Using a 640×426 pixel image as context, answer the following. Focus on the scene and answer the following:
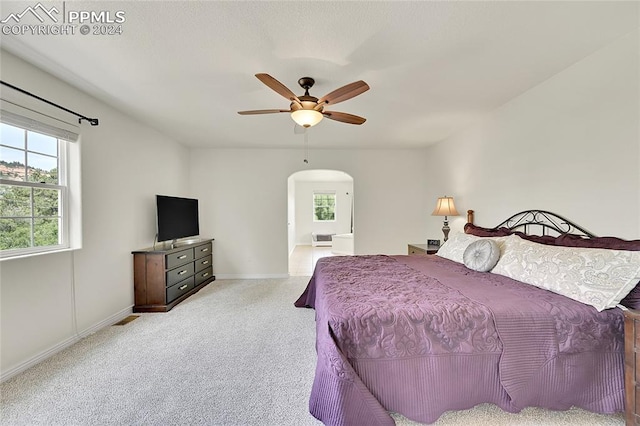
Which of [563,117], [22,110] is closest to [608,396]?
[563,117]

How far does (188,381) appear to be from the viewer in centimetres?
197

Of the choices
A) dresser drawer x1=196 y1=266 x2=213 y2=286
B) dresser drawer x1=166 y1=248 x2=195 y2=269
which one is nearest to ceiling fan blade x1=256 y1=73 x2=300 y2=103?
dresser drawer x1=166 y1=248 x2=195 y2=269

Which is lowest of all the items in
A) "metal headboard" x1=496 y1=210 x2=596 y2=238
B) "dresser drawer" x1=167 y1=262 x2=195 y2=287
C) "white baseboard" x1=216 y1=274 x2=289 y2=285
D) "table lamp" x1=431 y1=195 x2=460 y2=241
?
"white baseboard" x1=216 y1=274 x2=289 y2=285

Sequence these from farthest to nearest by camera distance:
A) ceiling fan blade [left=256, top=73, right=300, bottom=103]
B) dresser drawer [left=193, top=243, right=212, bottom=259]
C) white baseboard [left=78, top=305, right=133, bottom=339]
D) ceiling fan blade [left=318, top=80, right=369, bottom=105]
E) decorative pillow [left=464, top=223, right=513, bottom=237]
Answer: dresser drawer [left=193, top=243, right=212, bottom=259] < decorative pillow [left=464, top=223, right=513, bottom=237] < white baseboard [left=78, top=305, right=133, bottom=339] < ceiling fan blade [left=318, top=80, right=369, bottom=105] < ceiling fan blade [left=256, top=73, right=300, bottom=103]

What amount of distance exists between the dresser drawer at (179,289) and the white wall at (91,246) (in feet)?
1.49

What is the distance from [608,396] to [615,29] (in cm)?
235

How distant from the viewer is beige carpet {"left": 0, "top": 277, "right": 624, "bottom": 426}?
161cm

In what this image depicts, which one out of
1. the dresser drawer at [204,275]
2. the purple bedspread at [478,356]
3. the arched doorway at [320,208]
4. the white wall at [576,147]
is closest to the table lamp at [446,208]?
the white wall at [576,147]

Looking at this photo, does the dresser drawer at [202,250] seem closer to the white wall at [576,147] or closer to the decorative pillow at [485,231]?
the decorative pillow at [485,231]

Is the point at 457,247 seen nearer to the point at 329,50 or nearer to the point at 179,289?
Result: the point at 329,50

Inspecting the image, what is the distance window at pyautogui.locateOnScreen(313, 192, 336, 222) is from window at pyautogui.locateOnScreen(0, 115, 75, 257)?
7.96 metres

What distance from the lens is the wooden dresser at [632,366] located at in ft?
4.63

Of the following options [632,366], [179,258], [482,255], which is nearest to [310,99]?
[482,255]

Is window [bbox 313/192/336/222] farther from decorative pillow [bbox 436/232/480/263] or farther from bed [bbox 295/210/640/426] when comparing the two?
bed [bbox 295/210/640/426]
